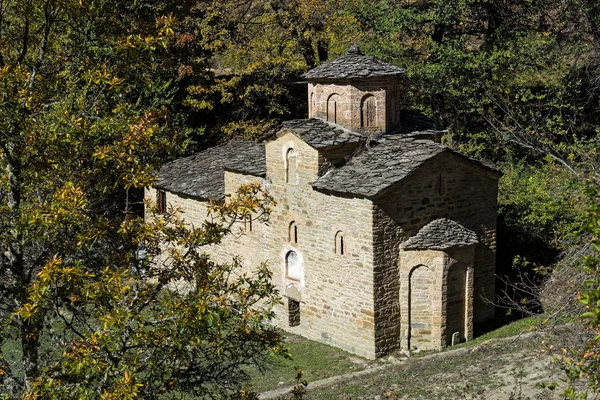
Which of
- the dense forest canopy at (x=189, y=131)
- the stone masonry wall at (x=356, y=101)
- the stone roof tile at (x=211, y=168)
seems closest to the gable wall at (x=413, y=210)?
the dense forest canopy at (x=189, y=131)

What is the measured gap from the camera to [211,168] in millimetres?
20922

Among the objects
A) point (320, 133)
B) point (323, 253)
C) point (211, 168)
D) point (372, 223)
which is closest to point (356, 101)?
point (320, 133)

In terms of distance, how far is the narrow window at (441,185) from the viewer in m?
15.9

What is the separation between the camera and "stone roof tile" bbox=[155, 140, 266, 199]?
731 inches

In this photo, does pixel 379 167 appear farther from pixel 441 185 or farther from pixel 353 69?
pixel 353 69

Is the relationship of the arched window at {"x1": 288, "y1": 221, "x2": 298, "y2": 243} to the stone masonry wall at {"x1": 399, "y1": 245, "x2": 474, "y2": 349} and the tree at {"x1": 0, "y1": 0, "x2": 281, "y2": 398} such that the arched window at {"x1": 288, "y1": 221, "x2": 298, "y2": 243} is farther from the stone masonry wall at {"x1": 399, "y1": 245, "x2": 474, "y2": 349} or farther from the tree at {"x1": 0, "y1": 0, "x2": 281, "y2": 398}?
the tree at {"x1": 0, "y1": 0, "x2": 281, "y2": 398}

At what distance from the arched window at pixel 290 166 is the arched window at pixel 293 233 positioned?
987 mm

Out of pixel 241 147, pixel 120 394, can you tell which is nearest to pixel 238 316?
pixel 120 394

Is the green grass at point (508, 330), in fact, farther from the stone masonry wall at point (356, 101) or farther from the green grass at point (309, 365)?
the stone masonry wall at point (356, 101)

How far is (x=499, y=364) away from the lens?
13.8 meters

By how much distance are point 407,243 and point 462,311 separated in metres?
2.01

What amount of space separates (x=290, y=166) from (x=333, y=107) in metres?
1.71

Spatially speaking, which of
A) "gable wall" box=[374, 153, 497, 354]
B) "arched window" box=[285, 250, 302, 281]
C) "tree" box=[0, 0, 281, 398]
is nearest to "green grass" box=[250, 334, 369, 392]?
"gable wall" box=[374, 153, 497, 354]

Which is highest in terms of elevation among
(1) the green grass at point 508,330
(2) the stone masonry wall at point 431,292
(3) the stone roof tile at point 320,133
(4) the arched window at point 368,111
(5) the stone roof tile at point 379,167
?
(4) the arched window at point 368,111
